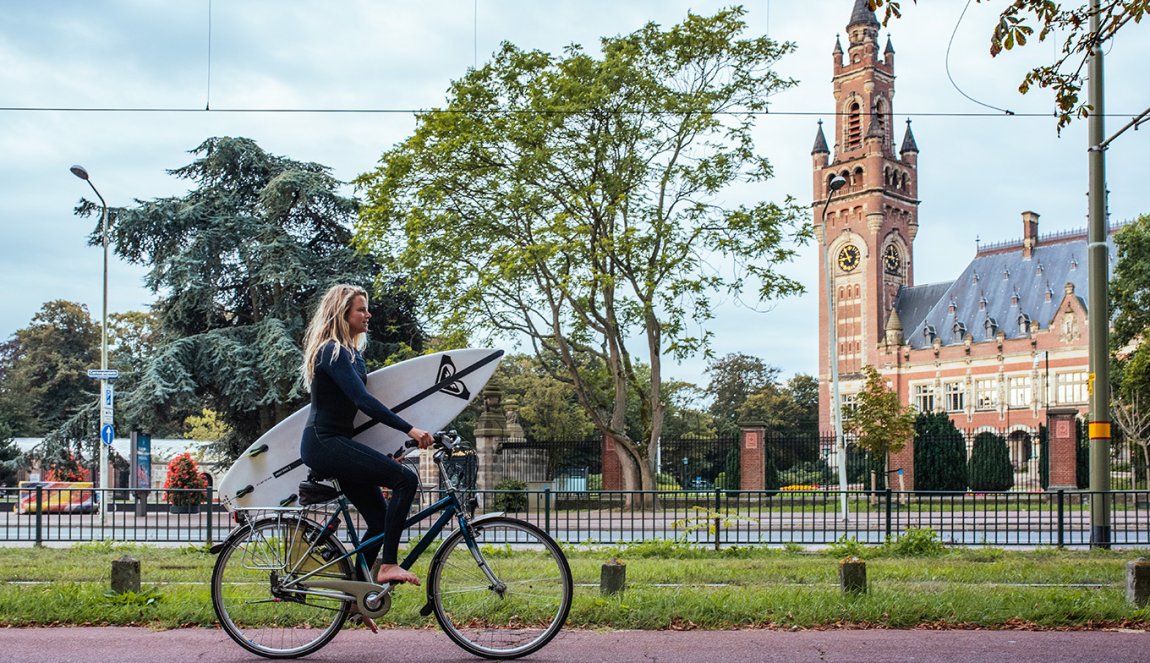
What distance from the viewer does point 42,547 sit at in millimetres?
15789

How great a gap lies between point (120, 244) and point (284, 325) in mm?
6780

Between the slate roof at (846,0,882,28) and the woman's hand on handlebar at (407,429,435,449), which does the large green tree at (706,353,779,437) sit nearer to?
the slate roof at (846,0,882,28)

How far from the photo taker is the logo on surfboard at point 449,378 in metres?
6.26

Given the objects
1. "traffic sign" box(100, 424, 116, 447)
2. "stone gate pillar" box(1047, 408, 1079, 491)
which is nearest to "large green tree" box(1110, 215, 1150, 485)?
"stone gate pillar" box(1047, 408, 1079, 491)

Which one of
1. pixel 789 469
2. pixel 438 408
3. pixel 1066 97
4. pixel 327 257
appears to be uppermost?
pixel 327 257

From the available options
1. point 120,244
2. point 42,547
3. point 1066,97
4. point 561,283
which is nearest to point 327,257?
point 120,244

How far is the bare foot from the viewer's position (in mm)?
5910

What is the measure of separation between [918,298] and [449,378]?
275 feet

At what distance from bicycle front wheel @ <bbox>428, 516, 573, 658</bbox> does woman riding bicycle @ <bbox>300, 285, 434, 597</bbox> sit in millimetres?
252

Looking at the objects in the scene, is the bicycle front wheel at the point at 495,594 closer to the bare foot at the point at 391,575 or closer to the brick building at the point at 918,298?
the bare foot at the point at 391,575

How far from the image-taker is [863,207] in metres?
85.1

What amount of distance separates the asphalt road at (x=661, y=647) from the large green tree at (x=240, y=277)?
2917cm

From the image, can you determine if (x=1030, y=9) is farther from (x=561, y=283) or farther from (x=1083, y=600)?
(x=561, y=283)

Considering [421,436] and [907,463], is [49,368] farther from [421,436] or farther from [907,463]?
[421,436]
